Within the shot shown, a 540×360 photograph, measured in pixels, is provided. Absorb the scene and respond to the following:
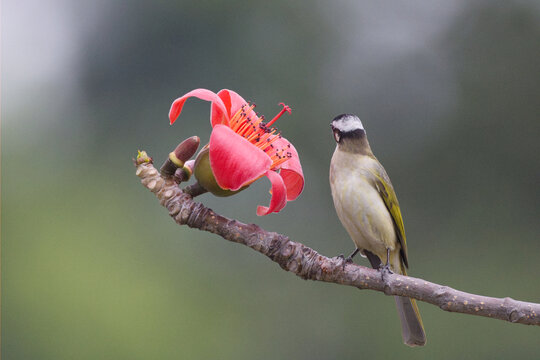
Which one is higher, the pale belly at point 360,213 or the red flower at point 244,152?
the pale belly at point 360,213

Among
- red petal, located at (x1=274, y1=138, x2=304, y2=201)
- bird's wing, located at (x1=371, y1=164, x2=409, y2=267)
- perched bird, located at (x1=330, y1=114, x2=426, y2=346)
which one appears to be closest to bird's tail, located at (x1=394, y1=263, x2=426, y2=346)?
perched bird, located at (x1=330, y1=114, x2=426, y2=346)

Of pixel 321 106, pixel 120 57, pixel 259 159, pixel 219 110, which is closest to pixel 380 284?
pixel 259 159

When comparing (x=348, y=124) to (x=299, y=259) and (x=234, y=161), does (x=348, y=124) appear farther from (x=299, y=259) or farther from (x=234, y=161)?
(x=234, y=161)

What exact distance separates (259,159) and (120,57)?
7038mm

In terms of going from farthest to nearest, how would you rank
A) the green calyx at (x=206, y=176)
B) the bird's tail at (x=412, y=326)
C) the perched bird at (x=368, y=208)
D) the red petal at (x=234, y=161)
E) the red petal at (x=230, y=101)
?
the perched bird at (x=368, y=208)
the bird's tail at (x=412, y=326)
the red petal at (x=230, y=101)
the green calyx at (x=206, y=176)
the red petal at (x=234, y=161)

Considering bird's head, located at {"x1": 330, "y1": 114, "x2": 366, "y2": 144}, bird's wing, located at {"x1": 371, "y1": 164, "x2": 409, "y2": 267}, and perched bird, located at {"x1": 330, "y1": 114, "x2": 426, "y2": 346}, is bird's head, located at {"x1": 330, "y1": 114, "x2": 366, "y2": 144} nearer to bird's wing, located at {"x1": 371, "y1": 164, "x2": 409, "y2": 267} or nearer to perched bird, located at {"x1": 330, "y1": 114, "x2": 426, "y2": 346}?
perched bird, located at {"x1": 330, "y1": 114, "x2": 426, "y2": 346}

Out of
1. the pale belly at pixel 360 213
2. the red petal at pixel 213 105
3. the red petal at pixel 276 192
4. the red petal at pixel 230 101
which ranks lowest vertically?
the red petal at pixel 276 192

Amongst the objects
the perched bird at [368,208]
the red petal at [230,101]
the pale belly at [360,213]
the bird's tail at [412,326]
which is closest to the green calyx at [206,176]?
the red petal at [230,101]

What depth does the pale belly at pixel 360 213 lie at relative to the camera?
8.00ft

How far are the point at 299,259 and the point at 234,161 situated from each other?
375 mm

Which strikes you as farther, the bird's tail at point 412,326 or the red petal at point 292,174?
the bird's tail at point 412,326

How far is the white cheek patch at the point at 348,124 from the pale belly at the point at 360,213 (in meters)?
0.47

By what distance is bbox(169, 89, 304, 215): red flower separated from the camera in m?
1.43

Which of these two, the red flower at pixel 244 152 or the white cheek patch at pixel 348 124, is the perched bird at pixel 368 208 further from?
the red flower at pixel 244 152
